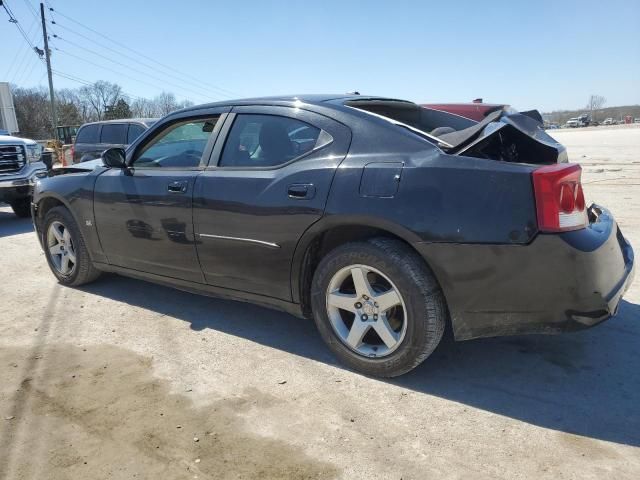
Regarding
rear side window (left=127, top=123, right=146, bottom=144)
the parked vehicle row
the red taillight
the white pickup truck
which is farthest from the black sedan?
the parked vehicle row

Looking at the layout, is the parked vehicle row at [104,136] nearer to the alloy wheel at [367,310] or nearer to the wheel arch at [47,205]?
the wheel arch at [47,205]

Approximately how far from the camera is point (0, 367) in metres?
3.47

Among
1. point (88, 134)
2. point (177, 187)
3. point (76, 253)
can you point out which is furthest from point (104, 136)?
point (177, 187)

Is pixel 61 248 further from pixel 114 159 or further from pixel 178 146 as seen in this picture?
pixel 178 146

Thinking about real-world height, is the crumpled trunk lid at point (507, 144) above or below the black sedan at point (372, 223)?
above

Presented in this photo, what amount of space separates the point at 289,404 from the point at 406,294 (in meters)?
0.88

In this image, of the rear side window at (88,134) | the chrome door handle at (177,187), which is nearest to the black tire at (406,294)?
the chrome door handle at (177,187)

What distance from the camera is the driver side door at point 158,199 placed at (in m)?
3.79

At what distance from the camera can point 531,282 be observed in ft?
8.52

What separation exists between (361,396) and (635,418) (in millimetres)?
1374

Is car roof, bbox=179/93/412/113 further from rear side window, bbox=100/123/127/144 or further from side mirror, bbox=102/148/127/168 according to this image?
rear side window, bbox=100/123/127/144

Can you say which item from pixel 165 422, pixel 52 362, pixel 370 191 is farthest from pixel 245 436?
pixel 52 362

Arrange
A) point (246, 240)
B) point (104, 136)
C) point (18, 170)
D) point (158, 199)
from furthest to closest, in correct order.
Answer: point (104, 136)
point (18, 170)
point (158, 199)
point (246, 240)

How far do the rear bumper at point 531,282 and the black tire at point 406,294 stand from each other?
8 cm
